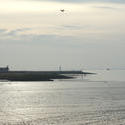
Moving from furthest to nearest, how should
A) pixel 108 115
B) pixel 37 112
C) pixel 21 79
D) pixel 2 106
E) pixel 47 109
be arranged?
pixel 21 79 < pixel 2 106 < pixel 47 109 < pixel 37 112 < pixel 108 115

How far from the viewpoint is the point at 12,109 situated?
41.1 meters

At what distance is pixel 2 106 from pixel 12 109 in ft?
10.2

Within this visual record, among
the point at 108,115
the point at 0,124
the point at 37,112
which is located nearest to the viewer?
the point at 0,124

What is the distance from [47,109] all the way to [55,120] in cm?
764

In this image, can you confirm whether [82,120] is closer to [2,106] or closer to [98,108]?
[98,108]

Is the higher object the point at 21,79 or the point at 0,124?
the point at 21,79

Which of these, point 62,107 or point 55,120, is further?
point 62,107

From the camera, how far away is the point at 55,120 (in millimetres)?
32906

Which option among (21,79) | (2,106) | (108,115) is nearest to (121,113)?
(108,115)

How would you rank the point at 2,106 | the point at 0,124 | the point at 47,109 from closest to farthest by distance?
1. the point at 0,124
2. the point at 47,109
3. the point at 2,106

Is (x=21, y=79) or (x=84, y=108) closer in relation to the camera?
(x=84, y=108)

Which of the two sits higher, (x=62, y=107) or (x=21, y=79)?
(x=21, y=79)

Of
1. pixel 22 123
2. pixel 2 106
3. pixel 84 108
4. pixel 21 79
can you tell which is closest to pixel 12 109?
pixel 2 106

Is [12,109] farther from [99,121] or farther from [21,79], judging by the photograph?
[21,79]
